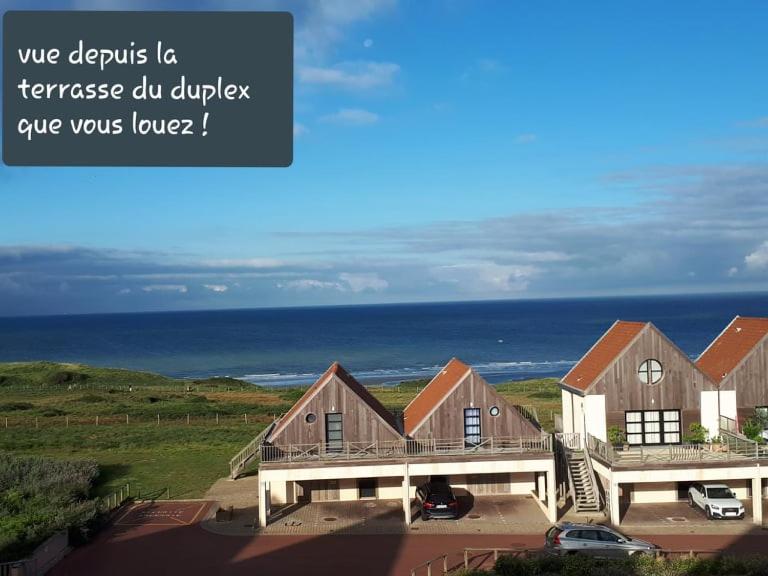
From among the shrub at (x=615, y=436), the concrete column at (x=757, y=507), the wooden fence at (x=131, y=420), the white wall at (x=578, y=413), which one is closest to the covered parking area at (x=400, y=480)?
the white wall at (x=578, y=413)

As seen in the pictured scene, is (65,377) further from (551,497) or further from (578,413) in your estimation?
(551,497)

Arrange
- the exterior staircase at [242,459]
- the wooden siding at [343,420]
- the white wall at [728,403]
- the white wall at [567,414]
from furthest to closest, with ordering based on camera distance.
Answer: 1. the exterior staircase at [242,459]
2. the white wall at [567,414]
3. the white wall at [728,403]
4. the wooden siding at [343,420]

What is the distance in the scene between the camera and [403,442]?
29.8 meters

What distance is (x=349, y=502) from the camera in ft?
107

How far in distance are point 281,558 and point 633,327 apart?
18.8 metres

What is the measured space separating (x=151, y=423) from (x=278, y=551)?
34340 millimetres

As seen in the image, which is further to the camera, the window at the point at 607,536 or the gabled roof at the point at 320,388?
the gabled roof at the point at 320,388

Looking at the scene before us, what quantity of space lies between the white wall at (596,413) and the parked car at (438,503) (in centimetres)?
705

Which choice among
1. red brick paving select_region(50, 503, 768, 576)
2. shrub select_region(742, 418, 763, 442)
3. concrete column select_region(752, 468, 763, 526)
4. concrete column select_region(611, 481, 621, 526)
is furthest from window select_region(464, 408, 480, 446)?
shrub select_region(742, 418, 763, 442)

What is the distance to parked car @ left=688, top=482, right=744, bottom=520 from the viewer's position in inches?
1145

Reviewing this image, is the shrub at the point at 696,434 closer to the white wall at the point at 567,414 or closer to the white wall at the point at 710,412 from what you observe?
the white wall at the point at 710,412

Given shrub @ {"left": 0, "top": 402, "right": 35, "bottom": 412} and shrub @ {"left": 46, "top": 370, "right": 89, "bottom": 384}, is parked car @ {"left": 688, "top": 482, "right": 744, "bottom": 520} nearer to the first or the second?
shrub @ {"left": 0, "top": 402, "right": 35, "bottom": 412}

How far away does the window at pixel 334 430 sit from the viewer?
3022cm

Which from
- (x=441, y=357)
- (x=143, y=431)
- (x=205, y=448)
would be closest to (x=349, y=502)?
(x=205, y=448)
